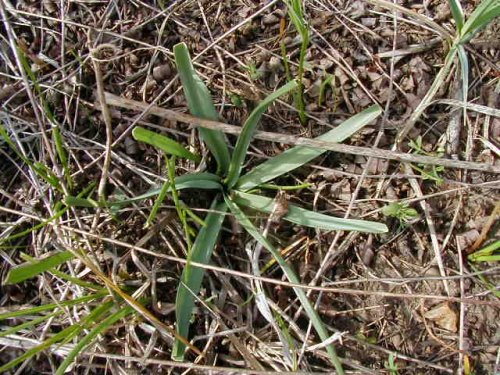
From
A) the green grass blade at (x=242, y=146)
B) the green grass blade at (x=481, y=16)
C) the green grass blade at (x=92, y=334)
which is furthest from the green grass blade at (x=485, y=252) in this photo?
the green grass blade at (x=92, y=334)

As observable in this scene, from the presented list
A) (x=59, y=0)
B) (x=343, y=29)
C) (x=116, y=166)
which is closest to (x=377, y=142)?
(x=343, y=29)

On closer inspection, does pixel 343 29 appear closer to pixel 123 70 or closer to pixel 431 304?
pixel 123 70

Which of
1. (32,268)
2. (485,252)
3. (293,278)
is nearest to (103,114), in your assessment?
(32,268)

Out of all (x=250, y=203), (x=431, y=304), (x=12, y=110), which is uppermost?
(x=12, y=110)

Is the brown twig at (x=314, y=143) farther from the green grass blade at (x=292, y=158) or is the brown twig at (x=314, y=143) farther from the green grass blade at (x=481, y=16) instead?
the green grass blade at (x=481, y=16)

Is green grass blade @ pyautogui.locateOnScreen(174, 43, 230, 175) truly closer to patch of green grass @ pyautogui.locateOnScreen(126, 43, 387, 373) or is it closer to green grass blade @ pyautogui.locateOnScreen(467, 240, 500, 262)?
patch of green grass @ pyautogui.locateOnScreen(126, 43, 387, 373)

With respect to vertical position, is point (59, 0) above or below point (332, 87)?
above

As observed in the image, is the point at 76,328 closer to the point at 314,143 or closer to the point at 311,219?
the point at 311,219
